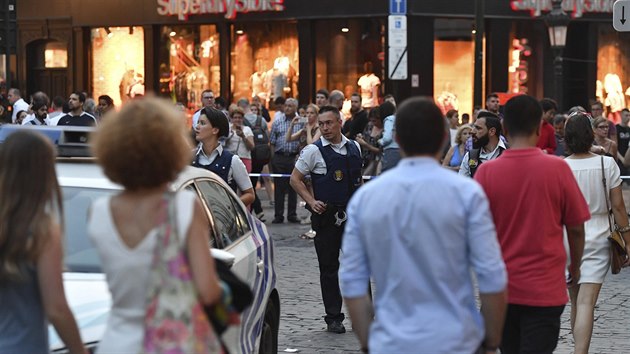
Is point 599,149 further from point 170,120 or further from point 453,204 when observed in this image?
point 170,120

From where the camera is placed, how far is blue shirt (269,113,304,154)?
1917 centimetres

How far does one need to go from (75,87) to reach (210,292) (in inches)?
1173

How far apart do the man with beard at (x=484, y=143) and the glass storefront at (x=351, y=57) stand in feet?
57.0

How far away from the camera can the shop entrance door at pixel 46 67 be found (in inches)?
1335

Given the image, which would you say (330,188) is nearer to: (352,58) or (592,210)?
(592,210)

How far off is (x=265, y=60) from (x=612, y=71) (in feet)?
29.8

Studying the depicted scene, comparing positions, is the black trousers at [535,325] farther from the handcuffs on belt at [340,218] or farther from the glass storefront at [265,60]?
the glass storefront at [265,60]

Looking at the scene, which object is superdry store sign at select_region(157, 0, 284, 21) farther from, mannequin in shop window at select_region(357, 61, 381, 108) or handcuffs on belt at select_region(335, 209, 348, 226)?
handcuffs on belt at select_region(335, 209, 348, 226)

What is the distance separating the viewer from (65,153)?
7.22 metres

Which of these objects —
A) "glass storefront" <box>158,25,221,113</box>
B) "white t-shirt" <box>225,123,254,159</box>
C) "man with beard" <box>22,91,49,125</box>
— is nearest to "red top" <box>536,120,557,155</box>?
"white t-shirt" <box>225,123,254,159</box>

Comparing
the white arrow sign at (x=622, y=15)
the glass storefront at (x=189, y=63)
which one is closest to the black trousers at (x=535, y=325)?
the white arrow sign at (x=622, y=15)

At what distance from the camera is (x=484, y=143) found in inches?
433

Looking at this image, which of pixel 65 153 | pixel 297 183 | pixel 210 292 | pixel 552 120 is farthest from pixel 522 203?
pixel 552 120

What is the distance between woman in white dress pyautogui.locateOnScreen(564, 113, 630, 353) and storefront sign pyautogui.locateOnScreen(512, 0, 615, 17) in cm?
2163
